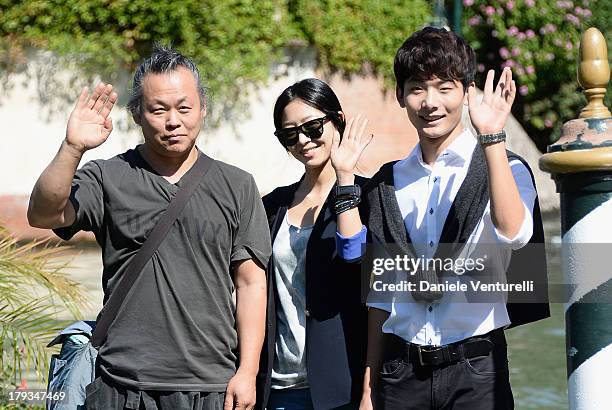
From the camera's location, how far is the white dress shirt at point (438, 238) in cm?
304

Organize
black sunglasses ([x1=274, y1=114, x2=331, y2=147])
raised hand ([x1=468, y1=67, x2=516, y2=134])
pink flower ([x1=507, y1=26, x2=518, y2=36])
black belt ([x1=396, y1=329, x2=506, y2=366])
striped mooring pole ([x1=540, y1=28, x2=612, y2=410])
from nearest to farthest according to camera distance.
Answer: striped mooring pole ([x1=540, y1=28, x2=612, y2=410]) → raised hand ([x1=468, y1=67, x2=516, y2=134]) → black belt ([x1=396, y1=329, x2=506, y2=366]) → black sunglasses ([x1=274, y1=114, x2=331, y2=147]) → pink flower ([x1=507, y1=26, x2=518, y2=36])

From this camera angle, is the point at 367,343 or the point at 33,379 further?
the point at 33,379

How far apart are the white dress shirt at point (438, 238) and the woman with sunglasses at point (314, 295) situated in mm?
177

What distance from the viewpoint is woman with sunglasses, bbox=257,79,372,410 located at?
10.8 feet

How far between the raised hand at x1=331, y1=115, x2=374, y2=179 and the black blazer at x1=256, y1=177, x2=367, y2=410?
8.7 inches

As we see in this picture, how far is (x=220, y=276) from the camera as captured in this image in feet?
10.3

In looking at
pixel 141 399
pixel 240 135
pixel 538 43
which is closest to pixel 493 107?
pixel 141 399

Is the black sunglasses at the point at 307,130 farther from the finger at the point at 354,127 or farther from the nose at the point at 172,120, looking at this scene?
the nose at the point at 172,120

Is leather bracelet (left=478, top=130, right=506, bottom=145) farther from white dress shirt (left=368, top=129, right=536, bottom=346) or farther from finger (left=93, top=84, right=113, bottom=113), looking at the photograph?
finger (left=93, top=84, right=113, bottom=113)

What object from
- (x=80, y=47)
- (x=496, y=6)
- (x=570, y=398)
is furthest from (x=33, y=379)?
(x=496, y=6)

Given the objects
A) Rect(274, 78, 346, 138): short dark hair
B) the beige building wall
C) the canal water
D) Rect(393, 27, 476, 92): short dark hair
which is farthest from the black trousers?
the beige building wall

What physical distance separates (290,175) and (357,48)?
1798 millimetres

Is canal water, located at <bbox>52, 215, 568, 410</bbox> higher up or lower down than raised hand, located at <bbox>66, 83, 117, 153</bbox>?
lower down

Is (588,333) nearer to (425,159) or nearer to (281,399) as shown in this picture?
(425,159)
